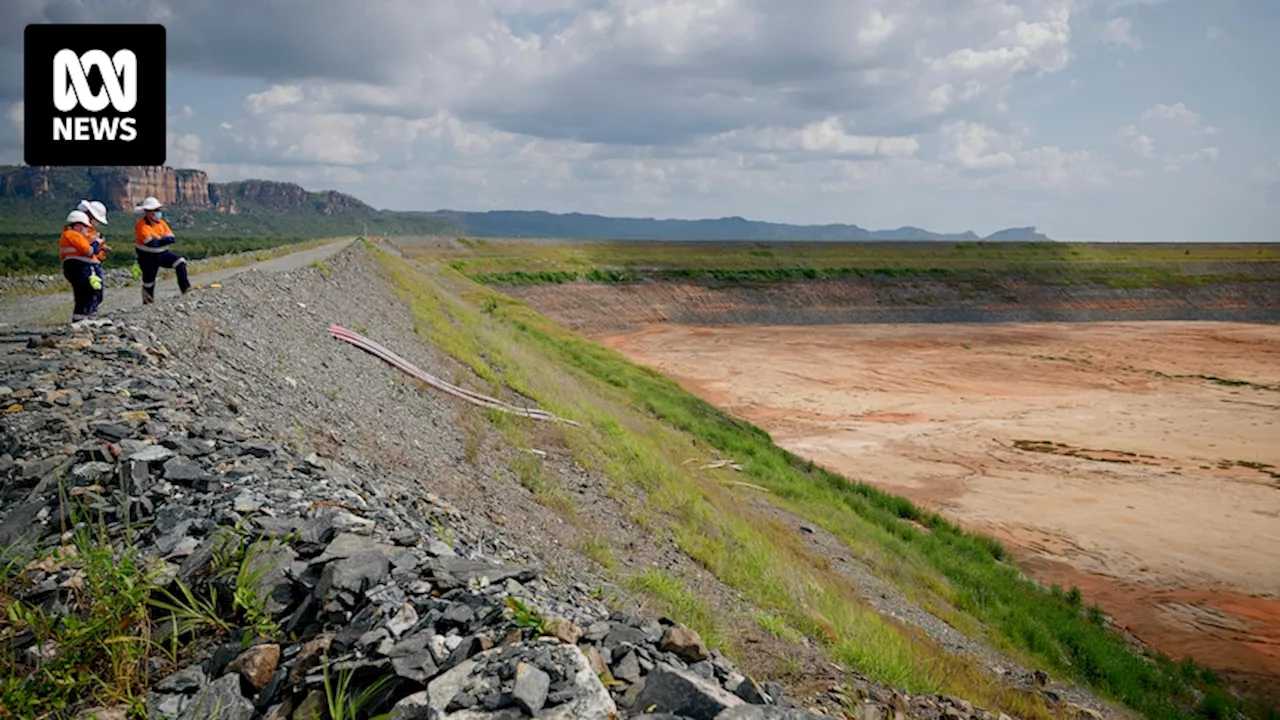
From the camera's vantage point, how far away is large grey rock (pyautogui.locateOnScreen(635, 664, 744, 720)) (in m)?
3.59

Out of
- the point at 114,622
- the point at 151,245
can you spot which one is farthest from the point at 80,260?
the point at 114,622

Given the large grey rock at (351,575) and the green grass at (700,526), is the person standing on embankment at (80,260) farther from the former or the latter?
the large grey rock at (351,575)

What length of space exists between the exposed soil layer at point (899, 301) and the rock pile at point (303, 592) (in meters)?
55.8

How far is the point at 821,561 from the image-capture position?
42.8 feet

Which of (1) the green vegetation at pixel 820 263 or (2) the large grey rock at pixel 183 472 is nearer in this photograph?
(2) the large grey rock at pixel 183 472

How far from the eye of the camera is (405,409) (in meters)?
12.1

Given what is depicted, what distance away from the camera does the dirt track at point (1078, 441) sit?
16.8 metres

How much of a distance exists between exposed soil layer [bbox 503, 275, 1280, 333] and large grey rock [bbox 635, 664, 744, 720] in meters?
59.1

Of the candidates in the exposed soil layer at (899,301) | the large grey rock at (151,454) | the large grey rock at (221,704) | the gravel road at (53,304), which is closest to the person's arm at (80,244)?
the gravel road at (53,304)

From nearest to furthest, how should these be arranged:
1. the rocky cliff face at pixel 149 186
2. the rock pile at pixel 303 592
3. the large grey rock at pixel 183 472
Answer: the rock pile at pixel 303 592
the large grey rock at pixel 183 472
the rocky cliff face at pixel 149 186

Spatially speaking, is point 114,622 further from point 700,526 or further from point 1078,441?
point 1078,441

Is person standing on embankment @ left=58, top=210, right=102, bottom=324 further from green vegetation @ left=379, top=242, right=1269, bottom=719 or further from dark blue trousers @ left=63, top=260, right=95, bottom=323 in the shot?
green vegetation @ left=379, top=242, right=1269, bottom=719

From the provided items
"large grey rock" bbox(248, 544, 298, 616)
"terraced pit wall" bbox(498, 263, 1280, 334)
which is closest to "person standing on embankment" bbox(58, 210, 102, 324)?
"large grey rock" bbox(248, 544, 298, 616)

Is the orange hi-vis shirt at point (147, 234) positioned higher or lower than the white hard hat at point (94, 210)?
lower
